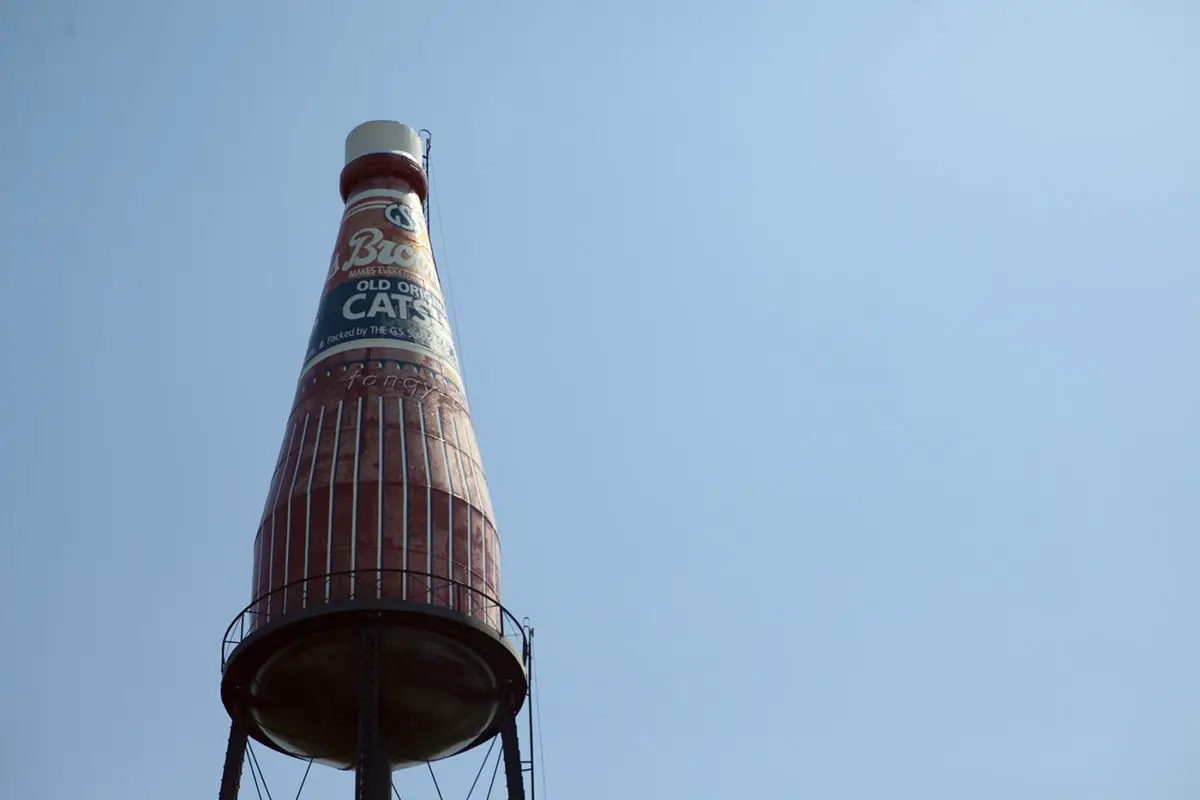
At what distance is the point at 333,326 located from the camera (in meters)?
29.8

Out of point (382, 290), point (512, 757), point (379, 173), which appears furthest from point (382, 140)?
point (512, 757)

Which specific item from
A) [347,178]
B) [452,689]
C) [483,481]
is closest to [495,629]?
[452,689]

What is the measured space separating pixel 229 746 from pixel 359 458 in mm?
5564

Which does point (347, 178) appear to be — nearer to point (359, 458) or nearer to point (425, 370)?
point (425, 370)

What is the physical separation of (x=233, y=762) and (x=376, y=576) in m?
4.45

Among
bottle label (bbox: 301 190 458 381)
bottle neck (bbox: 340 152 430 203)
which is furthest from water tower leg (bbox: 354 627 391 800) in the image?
bottle neck (bbox: 340 152 430 203)

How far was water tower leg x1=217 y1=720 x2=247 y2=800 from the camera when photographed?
2617 centimetres

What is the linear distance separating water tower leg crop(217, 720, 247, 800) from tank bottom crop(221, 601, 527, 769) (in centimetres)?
20

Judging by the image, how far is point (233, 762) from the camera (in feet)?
87.6

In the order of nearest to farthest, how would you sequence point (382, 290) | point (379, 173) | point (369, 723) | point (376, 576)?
point (369, 723) < point (376, 576) < point (382, 290) < point (379, 173)

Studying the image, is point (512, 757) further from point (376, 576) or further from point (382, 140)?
point (382, 140)

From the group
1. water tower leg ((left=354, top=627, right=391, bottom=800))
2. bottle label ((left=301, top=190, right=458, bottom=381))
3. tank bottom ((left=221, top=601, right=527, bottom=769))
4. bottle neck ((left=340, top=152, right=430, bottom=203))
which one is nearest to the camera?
water tower leg ((left=354, top=627, right=391, bottom=800))

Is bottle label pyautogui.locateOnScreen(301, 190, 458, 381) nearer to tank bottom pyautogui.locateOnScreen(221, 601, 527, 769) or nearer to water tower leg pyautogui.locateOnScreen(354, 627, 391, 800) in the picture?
tank bottom pyautogui.locateOnScreen(221, 601, 527, 769)

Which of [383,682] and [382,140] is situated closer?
[383,682]
